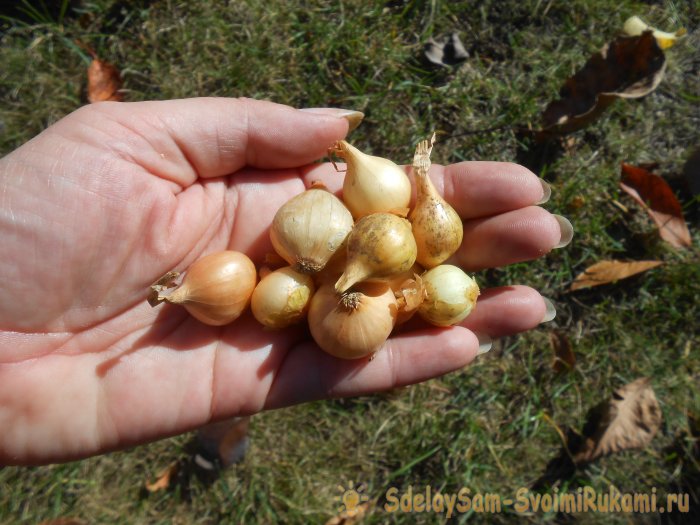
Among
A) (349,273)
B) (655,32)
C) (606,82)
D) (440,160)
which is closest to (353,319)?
(349,273)

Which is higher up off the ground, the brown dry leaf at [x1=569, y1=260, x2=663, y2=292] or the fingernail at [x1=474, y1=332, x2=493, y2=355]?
the fingernail at [x1=474, y1=332, x2=493, y2=355]

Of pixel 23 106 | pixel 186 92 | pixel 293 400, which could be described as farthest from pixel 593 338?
pixel 23 106

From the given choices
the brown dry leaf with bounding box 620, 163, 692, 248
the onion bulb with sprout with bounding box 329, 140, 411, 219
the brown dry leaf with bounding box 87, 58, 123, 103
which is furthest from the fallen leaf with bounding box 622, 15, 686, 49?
the brown dry leaf with bounding box 87, 58, 123, 103

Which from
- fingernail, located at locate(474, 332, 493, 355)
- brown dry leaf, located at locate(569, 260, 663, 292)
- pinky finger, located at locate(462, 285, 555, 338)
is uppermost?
pinky finger, located at locate(462, 285, 555, 338)

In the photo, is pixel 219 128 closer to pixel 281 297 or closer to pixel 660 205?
pixel 281 297

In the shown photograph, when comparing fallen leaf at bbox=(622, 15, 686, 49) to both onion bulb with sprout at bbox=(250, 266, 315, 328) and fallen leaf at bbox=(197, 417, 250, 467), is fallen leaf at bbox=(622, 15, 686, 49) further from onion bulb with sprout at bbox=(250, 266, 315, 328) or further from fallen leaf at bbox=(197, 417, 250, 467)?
fallen leaf at bbox=(197, 417, 250, 467)

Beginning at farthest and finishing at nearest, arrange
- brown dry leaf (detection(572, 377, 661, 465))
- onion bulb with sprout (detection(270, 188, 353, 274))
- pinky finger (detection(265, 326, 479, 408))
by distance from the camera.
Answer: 1. brown dry leaf (detection(572, 377, 661, 465))
2. pinky finger (detection(265, 326, 479, 408))
3. onion bulb with sprout (detection(270, 188, 353, 274))

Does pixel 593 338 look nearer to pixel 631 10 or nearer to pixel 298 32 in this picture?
pixel 631 10

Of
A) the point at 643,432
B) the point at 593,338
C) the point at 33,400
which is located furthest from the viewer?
the point at 593,338
